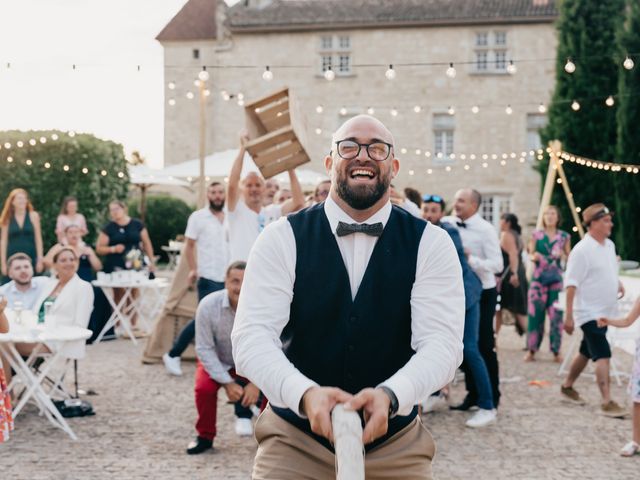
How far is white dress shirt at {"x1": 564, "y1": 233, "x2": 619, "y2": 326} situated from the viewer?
7348mm

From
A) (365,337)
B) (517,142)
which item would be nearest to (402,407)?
(365,337)

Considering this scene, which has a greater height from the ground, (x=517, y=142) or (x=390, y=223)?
(x=517, y=142)

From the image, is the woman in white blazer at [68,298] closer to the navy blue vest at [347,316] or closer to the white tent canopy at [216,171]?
the navy blue vest at [347,316]

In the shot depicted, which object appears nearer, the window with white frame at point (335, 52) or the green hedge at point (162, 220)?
the green hedge at point (162, 220)

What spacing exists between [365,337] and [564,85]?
73.0 ft

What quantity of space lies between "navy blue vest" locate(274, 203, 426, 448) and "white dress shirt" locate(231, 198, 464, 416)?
29 millimetres

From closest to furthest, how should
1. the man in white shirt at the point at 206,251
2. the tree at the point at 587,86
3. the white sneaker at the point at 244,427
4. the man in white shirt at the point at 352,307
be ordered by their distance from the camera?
the man in white shirt at the point at 352,307 < the white sneaker at the point at 244,427 < the man in white shirt at the point at 206,251 < the tree at the point at 587,86

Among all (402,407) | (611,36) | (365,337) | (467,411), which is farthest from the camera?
(611,36)

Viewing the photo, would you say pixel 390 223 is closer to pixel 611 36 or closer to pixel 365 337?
pixel 365 337

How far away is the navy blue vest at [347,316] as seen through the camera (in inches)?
105

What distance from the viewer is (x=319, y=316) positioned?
→ 2686mm

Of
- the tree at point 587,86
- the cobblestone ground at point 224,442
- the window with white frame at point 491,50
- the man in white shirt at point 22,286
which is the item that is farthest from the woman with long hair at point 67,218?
the window with white frame at point 491,50

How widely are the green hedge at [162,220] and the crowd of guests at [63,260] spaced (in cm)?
1439

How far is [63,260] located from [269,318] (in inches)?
205
